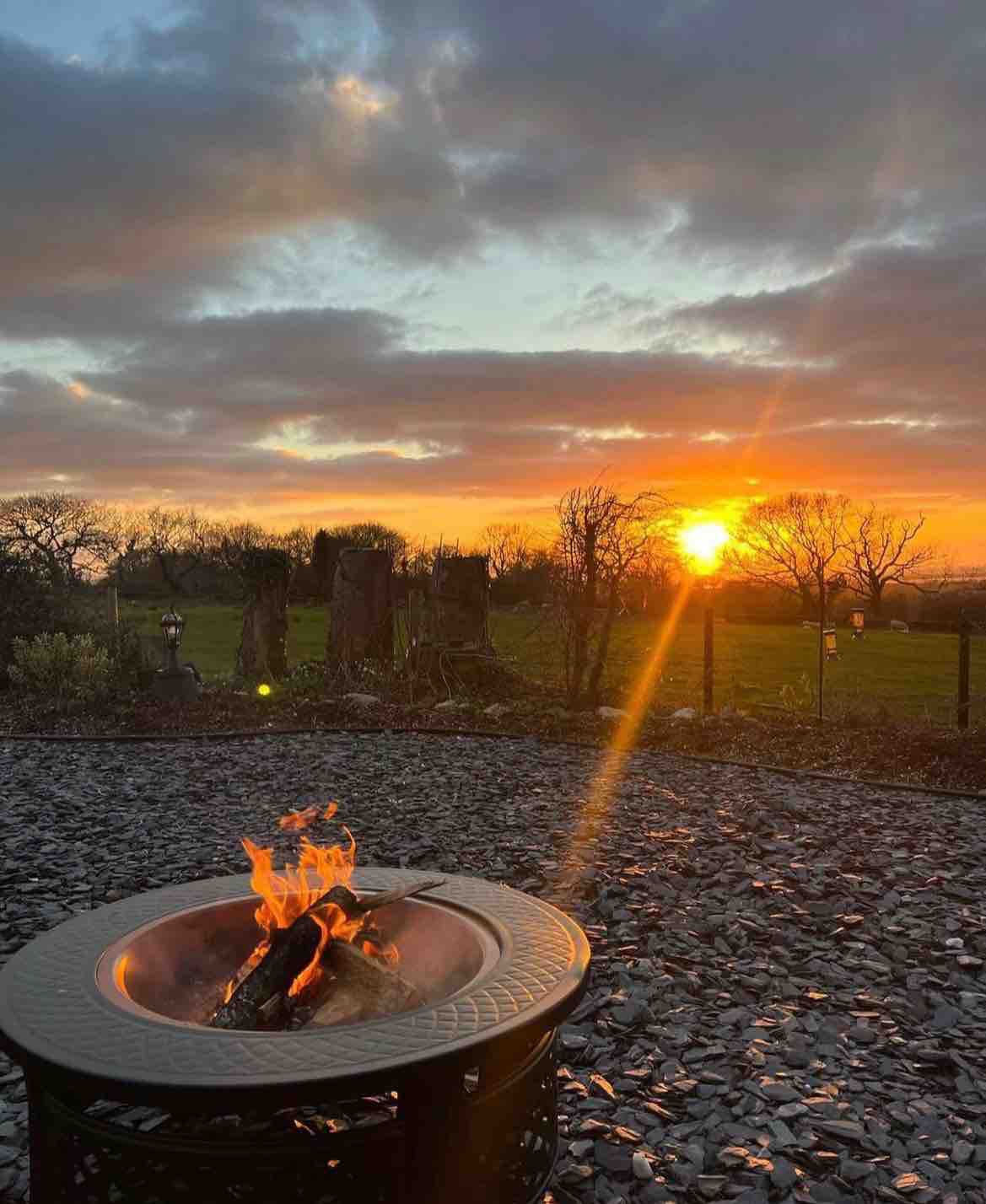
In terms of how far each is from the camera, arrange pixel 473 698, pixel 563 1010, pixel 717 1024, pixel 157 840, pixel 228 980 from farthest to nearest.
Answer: pixel 473 698 < pixel 157 840 < pixel 717 1024 < pixel 228 980 < pixel 563 1010

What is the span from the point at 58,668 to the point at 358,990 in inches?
447

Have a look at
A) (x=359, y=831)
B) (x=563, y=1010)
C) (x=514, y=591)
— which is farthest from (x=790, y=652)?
(x=563, y=1010)

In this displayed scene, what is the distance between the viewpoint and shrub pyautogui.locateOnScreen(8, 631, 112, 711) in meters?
12.5

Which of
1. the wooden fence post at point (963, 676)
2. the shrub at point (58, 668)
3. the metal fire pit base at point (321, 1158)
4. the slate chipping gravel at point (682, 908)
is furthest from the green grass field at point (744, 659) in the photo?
the metal fire pit base at point (321, 1158)

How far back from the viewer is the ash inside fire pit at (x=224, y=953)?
8.98 feet

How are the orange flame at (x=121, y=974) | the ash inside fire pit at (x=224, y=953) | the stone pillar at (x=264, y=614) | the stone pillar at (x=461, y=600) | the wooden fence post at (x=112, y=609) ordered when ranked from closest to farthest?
the orange flame at (x=121, y=974) < the ash inside fire pit at (x=224, y=953) < the stone pillar at (x=461, y=600) < the stone pillar at (x=264, y=614) < the wooden fence post at (x=112, y=609)

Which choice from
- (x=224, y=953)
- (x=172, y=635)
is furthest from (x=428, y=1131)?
(x=172, y=635)

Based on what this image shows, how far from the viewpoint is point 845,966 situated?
4.21 metres

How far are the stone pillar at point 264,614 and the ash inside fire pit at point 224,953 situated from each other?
36.1 feet

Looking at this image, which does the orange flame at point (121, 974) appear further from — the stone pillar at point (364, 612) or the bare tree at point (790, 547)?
the bare tree at point (790, 547)

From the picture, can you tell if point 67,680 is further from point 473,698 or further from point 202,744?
point 473,698

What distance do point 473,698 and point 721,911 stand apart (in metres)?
7.12

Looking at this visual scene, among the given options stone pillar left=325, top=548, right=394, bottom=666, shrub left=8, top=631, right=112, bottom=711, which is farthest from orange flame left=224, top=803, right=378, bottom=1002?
shrub left=8, top=631, right=112, bottom=711

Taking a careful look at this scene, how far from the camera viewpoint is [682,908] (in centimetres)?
486
